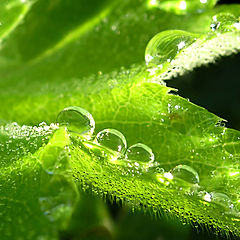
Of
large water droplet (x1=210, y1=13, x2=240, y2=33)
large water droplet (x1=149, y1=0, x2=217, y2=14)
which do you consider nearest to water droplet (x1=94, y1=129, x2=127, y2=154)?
large water droplet (x1=210, y1=13, x2=240, y2=33)

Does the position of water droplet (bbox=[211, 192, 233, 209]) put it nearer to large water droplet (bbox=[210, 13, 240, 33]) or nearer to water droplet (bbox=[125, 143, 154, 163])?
water droplet (bbox=[125, 143, 154, 163])

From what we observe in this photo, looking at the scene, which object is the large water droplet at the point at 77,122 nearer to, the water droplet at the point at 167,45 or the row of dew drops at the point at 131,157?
the row of dew drops at the point at 131,157

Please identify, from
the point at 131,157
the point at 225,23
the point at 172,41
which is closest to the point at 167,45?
the point at 172,41

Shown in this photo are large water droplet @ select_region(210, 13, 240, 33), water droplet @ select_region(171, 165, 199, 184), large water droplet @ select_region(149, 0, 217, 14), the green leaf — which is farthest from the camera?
large water droplet @ select_region(149, 0, 217, 14)

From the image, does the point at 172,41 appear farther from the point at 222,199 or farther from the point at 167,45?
the point at 222,199

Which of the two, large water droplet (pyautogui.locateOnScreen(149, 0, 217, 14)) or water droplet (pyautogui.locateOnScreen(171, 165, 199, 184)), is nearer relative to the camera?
water droplet (pyautogui.locateOnScreen(171, 165, 199, 184))

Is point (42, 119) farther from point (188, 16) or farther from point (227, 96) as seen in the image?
point (227, 96)
